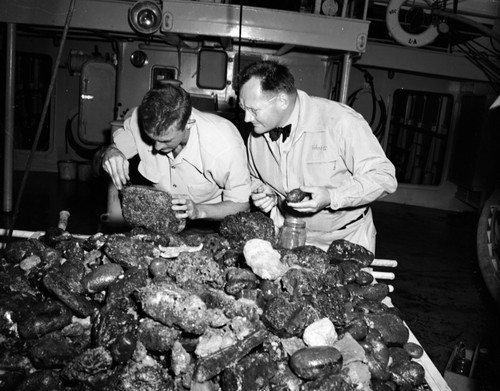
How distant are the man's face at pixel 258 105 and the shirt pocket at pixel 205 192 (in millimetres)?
602

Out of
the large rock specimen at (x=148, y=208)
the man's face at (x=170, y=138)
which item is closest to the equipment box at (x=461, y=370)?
the large rock specimen at (x=148, y=208)

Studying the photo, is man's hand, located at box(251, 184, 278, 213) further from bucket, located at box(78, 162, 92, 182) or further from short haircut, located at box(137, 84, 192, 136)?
bucket, located at box(78, 162, 92, 182)

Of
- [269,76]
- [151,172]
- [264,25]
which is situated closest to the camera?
[269,76]

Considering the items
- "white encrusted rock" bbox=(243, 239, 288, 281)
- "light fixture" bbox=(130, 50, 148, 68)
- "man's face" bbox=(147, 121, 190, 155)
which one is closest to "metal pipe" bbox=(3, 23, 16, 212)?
"light fixture" bbox=(130, 50, 148, 68)

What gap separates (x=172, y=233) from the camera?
243 cm

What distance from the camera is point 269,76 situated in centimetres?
253

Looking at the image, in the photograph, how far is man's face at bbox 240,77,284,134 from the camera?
253 centimetres

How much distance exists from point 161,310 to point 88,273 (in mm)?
545

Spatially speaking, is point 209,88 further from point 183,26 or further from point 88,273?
point 88,273

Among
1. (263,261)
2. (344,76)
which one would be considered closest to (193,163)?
(263,261)

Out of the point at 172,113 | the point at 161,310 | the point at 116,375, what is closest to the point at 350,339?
the point at 161,310

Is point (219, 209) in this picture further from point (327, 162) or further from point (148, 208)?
point (327, 162)

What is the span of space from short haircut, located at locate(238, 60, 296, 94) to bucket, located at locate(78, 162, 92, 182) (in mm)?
6313

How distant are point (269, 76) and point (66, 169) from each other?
6.54 m
